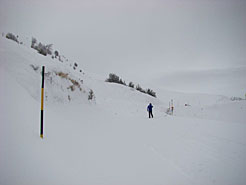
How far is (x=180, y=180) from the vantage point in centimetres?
260

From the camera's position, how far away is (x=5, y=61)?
198 inches

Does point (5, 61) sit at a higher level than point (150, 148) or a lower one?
higher

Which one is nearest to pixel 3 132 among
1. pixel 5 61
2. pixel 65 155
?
pixel 65 155

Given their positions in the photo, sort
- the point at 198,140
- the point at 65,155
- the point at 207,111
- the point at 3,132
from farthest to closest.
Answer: the point at 207,111 → the point at 198,140 → the point at 65,155 → the point at 3,132

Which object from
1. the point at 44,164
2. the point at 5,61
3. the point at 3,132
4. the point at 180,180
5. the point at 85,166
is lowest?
the point at 180,180

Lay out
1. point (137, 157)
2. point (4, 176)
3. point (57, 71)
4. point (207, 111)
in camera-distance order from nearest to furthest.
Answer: point (4, 176), point (137, 157), point (57, 71), point (207, 111)

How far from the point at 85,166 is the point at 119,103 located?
1524cm

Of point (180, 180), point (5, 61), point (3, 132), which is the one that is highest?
point (5, 61)

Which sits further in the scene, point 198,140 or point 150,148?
point 198,140

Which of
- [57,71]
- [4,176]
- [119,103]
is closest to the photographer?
[4,176]

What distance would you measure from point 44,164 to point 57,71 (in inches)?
228

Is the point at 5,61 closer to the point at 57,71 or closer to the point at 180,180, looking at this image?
the point at 57,71

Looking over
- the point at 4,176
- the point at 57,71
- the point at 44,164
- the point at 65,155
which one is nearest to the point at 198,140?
the point at 65,155

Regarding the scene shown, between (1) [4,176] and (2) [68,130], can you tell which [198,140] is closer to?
(2) [68,130]
